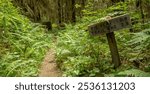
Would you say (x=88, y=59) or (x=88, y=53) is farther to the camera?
(x=88, y=53)

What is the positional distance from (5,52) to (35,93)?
3227 millimetres

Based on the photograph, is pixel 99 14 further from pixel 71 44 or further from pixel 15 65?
pixel 15 65

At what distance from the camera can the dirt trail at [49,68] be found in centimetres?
667

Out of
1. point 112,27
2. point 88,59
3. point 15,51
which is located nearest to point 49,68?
point 15,51

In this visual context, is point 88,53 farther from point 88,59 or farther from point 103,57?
point 88,59

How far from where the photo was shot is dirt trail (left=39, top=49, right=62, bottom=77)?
6.67 metres

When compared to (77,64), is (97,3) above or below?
above

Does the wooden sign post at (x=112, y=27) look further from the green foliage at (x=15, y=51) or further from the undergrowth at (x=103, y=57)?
the green foliage at (x=15, y=51)

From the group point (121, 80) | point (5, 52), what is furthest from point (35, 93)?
point (5, 52)

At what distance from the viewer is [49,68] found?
7.38 metres

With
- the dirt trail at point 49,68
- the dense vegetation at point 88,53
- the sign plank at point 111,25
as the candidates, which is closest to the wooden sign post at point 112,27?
the sign plank at point 111,25

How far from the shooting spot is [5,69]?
5988mm

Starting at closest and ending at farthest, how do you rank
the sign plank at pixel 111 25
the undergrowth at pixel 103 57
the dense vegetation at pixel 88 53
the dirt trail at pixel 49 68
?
1. the sign plank at pixel 111 25
2. the undergrowth at pixel 103 57
3. the dense vegetation at pixel 88 53
4. the dirt trail at pixel 49 68

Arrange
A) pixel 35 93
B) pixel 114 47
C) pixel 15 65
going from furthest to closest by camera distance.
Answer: pixel 15 65, pixel 114 47, pixel 35 93
